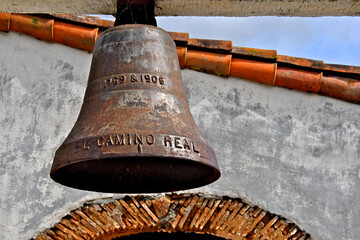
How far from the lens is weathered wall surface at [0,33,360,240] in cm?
377

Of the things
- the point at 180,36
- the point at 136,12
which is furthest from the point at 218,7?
the point at 180,36

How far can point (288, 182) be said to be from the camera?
152 inches

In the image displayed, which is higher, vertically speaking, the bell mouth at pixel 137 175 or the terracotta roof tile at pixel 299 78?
the terracotta roof tile at pixel 299 78

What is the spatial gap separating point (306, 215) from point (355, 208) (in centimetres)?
36

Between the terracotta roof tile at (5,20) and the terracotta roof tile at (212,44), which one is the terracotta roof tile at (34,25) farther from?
the terracotta roof tile at (212,44)

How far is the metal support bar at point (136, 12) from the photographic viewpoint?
2416mm

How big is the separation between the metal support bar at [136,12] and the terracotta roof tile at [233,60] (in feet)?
4.76

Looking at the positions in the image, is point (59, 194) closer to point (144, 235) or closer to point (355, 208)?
point (144, 235)

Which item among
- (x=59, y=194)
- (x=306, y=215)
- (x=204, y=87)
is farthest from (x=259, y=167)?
(x=59, y=194)

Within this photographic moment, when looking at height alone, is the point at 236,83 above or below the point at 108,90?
above

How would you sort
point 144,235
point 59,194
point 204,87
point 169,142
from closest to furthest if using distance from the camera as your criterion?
point 169,142 < point 59,194 < point 204,87 < point 144,235

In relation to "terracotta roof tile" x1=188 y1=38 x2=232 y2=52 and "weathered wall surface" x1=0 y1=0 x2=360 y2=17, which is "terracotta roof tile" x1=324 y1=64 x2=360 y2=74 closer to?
"terracotta roof tile" x1=188 y1=38 x2=232 y2=52

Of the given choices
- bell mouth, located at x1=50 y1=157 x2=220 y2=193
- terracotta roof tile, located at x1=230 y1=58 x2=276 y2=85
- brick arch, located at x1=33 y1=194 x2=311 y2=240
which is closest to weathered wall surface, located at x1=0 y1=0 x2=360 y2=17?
bell mouth, located at x1=50 y1=157 x2=220 y2=193

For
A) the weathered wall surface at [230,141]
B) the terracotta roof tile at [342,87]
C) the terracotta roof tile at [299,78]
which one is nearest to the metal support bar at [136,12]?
the weathered wall surface at [230,141]
